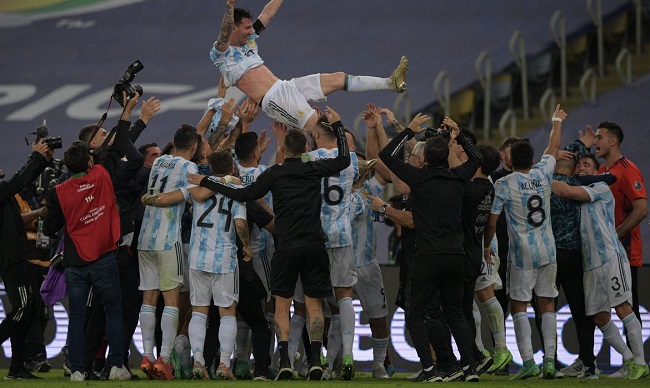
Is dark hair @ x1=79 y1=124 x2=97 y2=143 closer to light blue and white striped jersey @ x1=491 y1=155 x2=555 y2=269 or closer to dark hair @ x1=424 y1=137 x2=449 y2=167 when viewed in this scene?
dark hair @ x1=424 y1=137 x2=449 y2=167

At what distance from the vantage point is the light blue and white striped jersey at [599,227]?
380 inches

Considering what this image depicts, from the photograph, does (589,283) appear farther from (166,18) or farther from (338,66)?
(166,18)

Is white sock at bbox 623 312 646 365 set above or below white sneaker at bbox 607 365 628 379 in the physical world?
above

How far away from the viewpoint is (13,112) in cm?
1741

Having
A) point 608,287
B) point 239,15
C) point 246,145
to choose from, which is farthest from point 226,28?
point 608,287

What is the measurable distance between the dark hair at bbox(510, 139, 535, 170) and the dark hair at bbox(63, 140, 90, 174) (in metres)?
3.50

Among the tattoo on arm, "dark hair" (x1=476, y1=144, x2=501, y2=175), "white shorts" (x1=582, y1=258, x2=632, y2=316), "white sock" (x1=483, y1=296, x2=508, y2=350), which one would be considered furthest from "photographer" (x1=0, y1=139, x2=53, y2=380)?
"white shorts" (x1=582, y1=258, x2=632, y2=316)

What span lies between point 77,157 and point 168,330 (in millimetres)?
1592

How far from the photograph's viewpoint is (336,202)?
925 centimetres

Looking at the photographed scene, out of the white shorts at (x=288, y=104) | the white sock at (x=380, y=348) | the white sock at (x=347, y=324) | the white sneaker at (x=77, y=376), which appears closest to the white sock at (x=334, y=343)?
the white sock at (x=347, y=324)

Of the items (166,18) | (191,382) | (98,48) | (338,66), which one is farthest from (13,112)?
(191,382)

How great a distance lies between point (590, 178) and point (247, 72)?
3091 millimetres

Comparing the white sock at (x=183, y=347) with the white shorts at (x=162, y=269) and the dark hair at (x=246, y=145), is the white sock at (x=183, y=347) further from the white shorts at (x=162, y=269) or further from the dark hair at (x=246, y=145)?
the dark hair at (x=246, y=145)

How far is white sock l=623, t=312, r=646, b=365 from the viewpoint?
9602 mm
